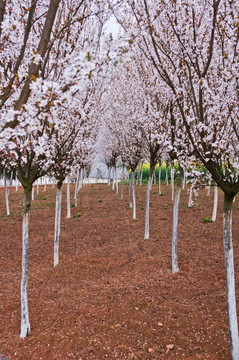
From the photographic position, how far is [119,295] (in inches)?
255

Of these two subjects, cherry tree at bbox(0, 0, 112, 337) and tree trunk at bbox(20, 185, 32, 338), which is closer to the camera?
cherry tree at bbox(0, 0, 112, 337)

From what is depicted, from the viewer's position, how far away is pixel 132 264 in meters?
8.49

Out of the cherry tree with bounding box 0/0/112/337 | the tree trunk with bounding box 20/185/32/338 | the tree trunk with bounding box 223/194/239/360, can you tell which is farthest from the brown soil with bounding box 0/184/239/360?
the cherry tree with bounding box 0/0/112/337

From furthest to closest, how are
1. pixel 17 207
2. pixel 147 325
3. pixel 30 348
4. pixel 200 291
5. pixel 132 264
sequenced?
pixel 17 207 → pixel 132 264 → pixel 200 291 → pixel 147 325 → pixel 30 348

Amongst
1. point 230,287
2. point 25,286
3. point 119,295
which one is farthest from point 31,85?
point 119,295

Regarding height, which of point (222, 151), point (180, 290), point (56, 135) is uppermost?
point (56, 135)

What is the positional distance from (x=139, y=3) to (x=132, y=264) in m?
7.42

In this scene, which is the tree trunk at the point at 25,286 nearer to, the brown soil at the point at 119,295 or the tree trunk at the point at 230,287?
the brown soil at the point at 119,295

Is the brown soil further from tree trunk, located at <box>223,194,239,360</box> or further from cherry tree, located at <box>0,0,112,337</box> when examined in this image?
cherry tree, located at <box>0,0,112,337</box>

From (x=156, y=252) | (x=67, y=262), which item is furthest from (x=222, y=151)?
(x=67, y=262)

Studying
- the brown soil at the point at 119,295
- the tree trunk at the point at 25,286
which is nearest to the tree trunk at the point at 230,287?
the brown soil at the point at 119,295

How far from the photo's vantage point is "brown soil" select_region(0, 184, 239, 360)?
188 inches

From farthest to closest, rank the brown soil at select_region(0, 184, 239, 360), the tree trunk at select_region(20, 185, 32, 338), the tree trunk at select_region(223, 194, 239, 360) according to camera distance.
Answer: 1. the tree trunk at select_region(20, 185, 32, 338)
2. the brown soil at select_region(0, 184, 239, 360)
3. the tree trunk at select_region(223, 194, 239, 360)

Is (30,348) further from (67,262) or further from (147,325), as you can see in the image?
(67,262)
